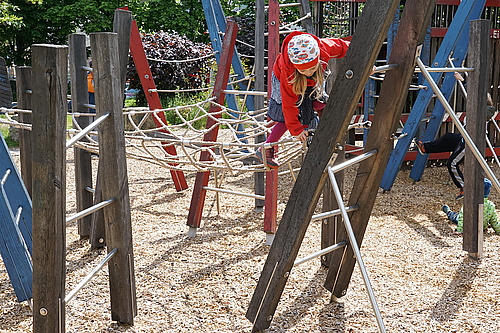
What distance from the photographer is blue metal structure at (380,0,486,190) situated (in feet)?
17.5

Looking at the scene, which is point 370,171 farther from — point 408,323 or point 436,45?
point 436,45

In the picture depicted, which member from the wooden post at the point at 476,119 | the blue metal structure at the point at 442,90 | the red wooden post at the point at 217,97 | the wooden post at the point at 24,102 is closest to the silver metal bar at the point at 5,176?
the wooden post at the point at 24,102

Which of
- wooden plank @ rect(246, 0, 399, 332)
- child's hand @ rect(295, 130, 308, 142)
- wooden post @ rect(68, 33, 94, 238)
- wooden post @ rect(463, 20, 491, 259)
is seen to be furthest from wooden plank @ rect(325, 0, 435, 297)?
wooden post @ rect(68, 33, 94, 238)

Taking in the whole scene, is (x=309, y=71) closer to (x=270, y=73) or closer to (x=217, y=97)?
(x=270, y=73)

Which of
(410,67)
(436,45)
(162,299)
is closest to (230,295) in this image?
(162,299)

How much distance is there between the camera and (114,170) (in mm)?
2609

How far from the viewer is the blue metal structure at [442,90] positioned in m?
5.33

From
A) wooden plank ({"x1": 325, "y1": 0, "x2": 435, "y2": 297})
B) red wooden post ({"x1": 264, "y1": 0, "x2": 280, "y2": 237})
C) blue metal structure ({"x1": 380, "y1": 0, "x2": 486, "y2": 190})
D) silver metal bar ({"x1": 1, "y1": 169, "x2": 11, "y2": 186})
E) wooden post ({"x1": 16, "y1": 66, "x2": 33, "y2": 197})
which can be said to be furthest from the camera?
blue metal structure ({"x1": 380, "y1": 0, "x2": 486, "y2": 190})

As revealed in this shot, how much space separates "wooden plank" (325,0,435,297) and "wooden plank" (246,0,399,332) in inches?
10.9

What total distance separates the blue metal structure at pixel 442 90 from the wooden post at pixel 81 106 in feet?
9.56

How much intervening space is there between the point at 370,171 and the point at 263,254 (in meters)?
1.51

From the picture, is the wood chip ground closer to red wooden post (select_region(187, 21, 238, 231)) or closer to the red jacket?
red wooden post (select_region(187, 21, 238, 231))

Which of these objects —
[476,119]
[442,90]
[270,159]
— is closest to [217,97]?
[270,159]

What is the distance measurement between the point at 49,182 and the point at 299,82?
5.65ft
